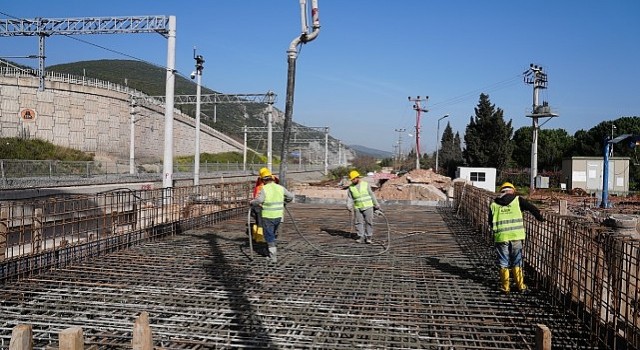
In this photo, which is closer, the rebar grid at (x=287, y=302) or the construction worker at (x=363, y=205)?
the rebar grid at (x=287, y=302)

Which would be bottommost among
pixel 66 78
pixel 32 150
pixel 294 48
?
pixel 32 150

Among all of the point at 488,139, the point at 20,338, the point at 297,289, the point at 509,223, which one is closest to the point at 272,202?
the point at 297,289

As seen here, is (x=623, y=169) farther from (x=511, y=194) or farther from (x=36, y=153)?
(x=36, y=153)

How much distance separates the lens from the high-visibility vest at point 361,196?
970cm

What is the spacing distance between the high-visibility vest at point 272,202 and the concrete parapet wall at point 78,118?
28.3m

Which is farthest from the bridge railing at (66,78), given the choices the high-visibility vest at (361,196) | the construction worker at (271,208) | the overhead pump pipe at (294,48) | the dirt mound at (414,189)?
the construction worker at (271,208)

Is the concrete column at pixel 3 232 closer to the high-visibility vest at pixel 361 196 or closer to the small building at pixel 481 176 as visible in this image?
A: the high-visibility vest at pixel 361 196

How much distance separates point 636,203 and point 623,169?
36.7ft

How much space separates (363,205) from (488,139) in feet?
135

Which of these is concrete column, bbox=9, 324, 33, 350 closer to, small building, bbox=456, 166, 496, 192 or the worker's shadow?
the worker's shadow

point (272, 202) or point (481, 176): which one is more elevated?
point (481, 176)

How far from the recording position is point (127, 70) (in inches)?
5453

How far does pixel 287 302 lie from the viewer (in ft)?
18.5

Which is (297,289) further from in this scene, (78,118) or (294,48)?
(78,118)
